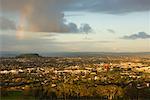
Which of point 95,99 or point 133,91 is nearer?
point 95,99

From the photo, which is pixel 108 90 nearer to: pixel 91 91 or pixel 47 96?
pixel 91 91

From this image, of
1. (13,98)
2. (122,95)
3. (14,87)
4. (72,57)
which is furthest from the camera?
(72,57)

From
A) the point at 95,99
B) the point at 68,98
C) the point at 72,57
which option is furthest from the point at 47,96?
the point at 72,57

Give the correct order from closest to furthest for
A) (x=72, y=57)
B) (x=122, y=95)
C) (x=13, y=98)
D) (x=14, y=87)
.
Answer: (x=13, y=98) < (x=122, y=95) < (x=14, y=87) < (x=72, y=57)

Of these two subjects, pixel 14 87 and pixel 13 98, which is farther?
pixel 14 87

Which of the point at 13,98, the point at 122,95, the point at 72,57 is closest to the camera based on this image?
the point at 13,98

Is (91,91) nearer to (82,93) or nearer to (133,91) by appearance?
(82,93)

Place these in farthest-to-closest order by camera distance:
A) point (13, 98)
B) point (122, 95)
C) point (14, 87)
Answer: point (14, 87)
point (122, 95)
point (13, 98)

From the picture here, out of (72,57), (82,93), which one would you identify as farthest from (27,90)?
(72,57)
